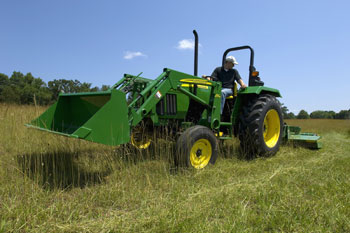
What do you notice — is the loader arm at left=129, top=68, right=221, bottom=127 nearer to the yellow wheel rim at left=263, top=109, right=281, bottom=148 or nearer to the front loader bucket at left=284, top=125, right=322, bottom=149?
the yellow wheel rim at left=263, top=109, right=281, bottom=148

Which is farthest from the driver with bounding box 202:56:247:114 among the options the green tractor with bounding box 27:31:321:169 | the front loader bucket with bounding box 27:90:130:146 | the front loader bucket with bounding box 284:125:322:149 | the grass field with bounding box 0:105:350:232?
the front loader bucket with bounding box 27:90:130:146

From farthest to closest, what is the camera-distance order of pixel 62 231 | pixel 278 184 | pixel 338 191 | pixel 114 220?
pixel 278 184, pixel 338 191, pixel 114 220, pixel 62 231

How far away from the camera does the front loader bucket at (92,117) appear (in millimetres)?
2598

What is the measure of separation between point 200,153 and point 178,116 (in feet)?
3.22

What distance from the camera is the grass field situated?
2.00 m

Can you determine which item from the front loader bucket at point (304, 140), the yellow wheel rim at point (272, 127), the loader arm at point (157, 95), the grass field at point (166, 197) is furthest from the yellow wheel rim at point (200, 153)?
the front loader bucket at point (304, 140)

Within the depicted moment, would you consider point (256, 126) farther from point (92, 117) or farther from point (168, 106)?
point (92, 117)

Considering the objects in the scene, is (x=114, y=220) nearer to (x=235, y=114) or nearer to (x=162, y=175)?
(x=162, y=175)

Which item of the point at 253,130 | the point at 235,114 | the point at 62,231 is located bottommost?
the point at 62,231

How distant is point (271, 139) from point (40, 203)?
450cm

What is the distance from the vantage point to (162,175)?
10.7ft

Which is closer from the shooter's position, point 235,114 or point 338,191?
point 338,191

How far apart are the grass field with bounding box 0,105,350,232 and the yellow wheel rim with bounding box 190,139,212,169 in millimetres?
209

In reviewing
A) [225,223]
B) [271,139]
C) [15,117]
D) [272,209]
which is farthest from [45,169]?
[271,139]
